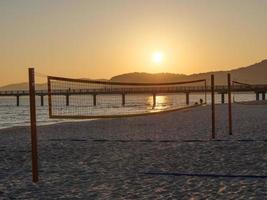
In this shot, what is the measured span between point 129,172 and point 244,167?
234 cm

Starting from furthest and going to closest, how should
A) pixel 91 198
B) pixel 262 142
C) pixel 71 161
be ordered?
pixel 262 142, pixel 71 161, pixel 91 198

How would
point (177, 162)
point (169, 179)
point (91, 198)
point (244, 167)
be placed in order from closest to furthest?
point (91, 198), point (169, 179), point (244, 167), point (177, 162)

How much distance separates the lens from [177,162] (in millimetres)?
11172

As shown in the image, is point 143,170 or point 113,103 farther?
point 113,103

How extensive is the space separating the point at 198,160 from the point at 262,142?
3547 millimetres

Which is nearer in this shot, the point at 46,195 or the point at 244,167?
the point at 46,195

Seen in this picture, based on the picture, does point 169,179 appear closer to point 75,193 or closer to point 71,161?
point 75,193

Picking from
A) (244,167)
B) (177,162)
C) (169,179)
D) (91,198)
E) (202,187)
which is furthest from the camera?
(177,162)

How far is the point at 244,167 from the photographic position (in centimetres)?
1001

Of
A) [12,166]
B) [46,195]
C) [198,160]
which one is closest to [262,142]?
[198,160]

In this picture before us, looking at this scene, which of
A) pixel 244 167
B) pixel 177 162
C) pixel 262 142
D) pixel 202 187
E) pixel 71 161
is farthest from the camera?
pixel 262 142

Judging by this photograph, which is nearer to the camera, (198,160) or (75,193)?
(75,193)

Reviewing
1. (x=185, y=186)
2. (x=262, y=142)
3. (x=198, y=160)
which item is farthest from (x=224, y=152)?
(x=185, y=186)

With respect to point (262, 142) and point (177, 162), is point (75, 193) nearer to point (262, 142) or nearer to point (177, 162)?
point (177, 162)
